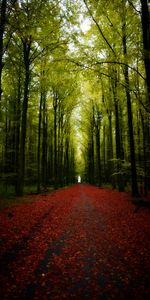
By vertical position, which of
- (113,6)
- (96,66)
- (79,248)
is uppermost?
(113,6)

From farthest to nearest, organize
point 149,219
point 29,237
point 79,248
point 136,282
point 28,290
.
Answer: point 149,219
point 29,237
point 79,248
point 136,282
point 28,290

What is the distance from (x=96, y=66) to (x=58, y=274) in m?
8.61

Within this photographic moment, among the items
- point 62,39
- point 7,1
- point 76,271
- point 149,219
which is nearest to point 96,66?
point 7,1

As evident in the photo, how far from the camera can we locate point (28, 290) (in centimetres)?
342

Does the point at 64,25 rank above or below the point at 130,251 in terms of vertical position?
above

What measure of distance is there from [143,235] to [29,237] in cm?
395

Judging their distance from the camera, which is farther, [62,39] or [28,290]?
[62,39]

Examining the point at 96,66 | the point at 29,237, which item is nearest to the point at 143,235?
the point at 29,237

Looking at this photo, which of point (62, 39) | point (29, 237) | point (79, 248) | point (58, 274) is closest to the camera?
point (58, 274)

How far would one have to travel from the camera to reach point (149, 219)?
8070 mm

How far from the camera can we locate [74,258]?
187 inches

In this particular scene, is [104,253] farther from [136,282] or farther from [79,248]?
[136,282]

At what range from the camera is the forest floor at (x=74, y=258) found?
343 cm

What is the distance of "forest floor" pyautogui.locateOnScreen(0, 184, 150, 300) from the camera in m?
3.43
